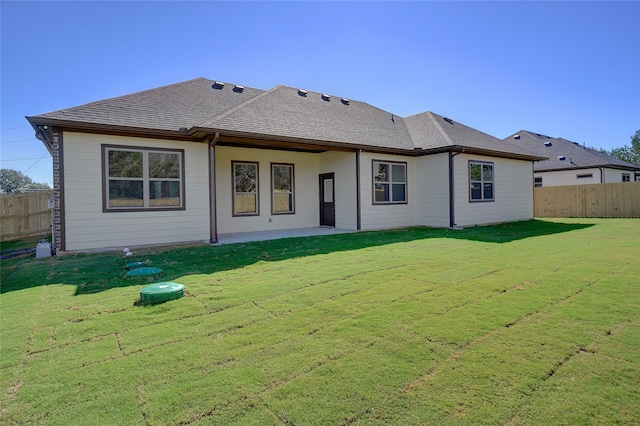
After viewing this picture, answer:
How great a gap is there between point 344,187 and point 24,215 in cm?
1221

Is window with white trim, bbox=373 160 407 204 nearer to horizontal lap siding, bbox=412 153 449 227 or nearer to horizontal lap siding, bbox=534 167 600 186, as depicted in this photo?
horizontal lap siding, bbox=412 153 449 227

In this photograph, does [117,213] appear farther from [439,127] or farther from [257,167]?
[439,127]

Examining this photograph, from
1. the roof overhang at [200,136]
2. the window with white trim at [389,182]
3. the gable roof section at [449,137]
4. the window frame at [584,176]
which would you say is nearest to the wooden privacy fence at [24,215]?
the roof overhang at [200,136]

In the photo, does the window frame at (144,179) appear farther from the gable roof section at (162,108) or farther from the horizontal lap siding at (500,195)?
the horizontal lap siding at (500,195)

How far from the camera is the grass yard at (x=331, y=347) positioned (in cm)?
217

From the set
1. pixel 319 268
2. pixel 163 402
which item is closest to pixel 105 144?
pixel 319 268

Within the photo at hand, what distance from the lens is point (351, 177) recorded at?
12.5m

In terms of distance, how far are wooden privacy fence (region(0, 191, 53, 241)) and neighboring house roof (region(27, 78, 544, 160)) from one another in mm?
6252

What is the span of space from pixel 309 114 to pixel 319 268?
8379 millimetres

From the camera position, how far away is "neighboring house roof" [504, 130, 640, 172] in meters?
22.3

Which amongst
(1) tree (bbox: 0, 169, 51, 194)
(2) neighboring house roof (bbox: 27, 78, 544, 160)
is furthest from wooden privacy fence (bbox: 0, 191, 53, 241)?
(1) tree (bbox: 0, 169, 51, 194)

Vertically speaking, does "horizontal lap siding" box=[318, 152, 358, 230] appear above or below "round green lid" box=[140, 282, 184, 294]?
above

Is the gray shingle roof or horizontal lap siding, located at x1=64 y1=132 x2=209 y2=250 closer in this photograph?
horizontal lap siding, located at x1=64 y1=132 x2=209 y2=250

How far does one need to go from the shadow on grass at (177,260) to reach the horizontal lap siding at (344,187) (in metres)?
2.03
